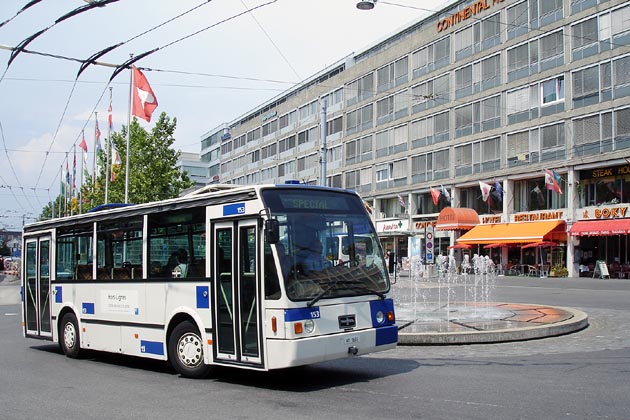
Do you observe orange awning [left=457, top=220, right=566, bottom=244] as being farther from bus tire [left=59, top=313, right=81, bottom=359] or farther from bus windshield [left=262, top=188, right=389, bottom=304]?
bus windshield [left=262, top=188, right=389, bottom=304]

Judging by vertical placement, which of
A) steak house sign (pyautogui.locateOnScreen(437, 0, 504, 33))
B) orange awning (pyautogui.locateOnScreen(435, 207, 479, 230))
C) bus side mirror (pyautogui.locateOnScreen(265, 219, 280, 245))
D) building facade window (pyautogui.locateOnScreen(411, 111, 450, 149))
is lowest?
bus side mirror (pyautogui.locateOnScreen(265, 219, 280, 245))

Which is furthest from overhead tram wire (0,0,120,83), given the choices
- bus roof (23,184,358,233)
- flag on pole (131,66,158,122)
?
flag on pole (131,66,158,122)

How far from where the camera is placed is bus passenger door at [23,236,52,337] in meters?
13.8

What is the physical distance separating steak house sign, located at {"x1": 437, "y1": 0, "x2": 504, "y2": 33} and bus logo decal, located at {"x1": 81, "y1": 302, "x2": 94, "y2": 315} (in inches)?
1763

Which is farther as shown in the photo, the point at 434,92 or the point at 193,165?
the point at 193,165

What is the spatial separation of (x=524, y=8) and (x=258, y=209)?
145 ft

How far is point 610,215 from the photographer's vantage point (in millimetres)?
42031

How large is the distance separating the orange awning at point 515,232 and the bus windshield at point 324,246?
37.6 m

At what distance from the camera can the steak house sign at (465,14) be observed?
5156 centimetres

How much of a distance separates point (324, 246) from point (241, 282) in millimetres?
1193

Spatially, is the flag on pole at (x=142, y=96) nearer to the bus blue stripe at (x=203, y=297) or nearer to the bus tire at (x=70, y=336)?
the bus tire at (x=70, y=336)

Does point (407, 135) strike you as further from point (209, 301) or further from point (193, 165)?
point (193, 165)

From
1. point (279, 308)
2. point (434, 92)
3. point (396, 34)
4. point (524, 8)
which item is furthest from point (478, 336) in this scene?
point (396, 34)

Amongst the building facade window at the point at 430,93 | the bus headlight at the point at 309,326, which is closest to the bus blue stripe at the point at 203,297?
the bus headlight at the point at 309,326
